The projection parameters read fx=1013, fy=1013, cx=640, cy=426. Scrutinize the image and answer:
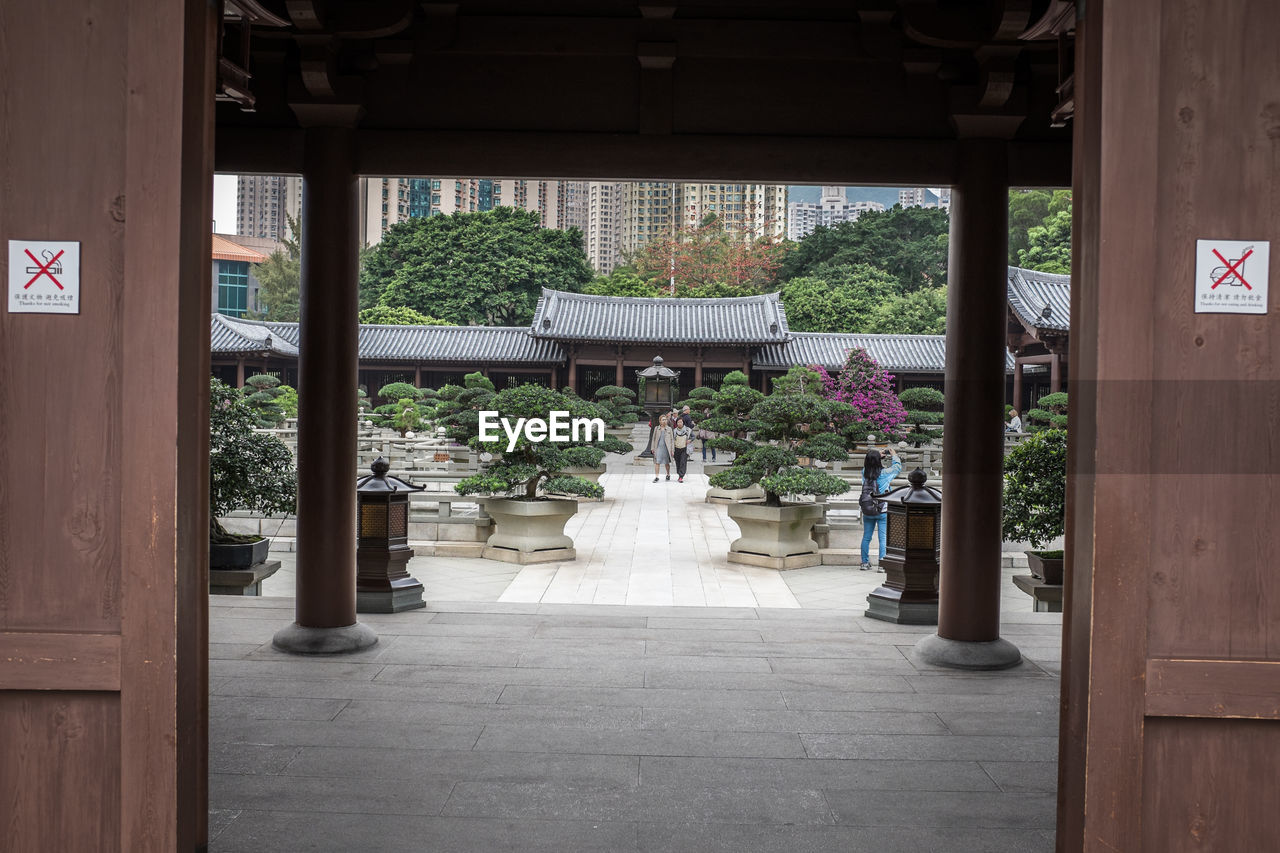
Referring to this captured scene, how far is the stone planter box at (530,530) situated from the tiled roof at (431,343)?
20.2 m

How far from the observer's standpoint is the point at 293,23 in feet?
15.1

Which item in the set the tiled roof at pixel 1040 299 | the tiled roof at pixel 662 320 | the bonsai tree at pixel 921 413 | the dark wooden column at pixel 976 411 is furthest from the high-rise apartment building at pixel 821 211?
the dark wooden column at pixel 976 411

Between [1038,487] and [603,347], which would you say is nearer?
[1038,487]

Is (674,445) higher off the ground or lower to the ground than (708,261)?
lower

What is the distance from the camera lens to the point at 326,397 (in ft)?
17.0

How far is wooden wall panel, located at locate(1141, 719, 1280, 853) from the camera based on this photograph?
7.02 feet

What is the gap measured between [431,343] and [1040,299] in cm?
1704

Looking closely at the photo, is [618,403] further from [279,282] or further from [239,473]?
[279,282]

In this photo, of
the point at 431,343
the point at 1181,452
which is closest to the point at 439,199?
the point at 431,343

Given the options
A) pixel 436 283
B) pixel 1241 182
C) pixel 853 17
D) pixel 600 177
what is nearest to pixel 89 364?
pixel 1241 182

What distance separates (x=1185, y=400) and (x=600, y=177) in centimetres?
360

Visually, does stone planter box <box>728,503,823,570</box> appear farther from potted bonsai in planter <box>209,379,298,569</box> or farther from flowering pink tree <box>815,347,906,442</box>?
flowering pink tree <box>815,347,906,442</box>

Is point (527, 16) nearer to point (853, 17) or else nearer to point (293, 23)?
point (293, 23)

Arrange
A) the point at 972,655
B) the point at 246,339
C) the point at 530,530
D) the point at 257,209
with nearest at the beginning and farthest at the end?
the point at 972,655
the point at 530,530
the point at 246,339
the point at 257,209
